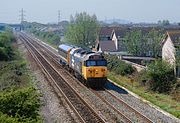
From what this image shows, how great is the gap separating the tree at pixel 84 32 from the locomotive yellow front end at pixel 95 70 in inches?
1960

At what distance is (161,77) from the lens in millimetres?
34406

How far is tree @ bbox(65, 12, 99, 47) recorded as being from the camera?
81000mm

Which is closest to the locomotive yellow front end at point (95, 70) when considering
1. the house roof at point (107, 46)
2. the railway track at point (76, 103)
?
the railway track at point (76, 103)

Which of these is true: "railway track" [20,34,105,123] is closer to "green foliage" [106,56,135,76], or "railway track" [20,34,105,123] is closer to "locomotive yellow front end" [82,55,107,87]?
"locomotive yellow front end" [82,55,107,87]

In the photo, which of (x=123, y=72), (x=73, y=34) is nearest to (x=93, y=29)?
(x=73, y=34)

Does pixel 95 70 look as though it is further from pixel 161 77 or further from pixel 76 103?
pixel 161 77

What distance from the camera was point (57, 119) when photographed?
20547mm

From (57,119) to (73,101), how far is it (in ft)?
16.1

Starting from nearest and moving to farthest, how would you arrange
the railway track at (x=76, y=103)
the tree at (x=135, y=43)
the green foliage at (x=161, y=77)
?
the railway track at (x=76, y=103)
the green foliage at (x=161, y=77)
the tree at (x=135, y=43)

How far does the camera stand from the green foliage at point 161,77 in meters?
34.1

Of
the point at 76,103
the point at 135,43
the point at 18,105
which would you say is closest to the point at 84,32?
the point at 135,43

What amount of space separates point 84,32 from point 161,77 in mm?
48349

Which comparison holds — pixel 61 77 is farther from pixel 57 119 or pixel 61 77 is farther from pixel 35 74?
pixel 57 119

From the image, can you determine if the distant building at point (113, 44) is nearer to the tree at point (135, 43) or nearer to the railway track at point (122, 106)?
the tree at point (135, 43)
